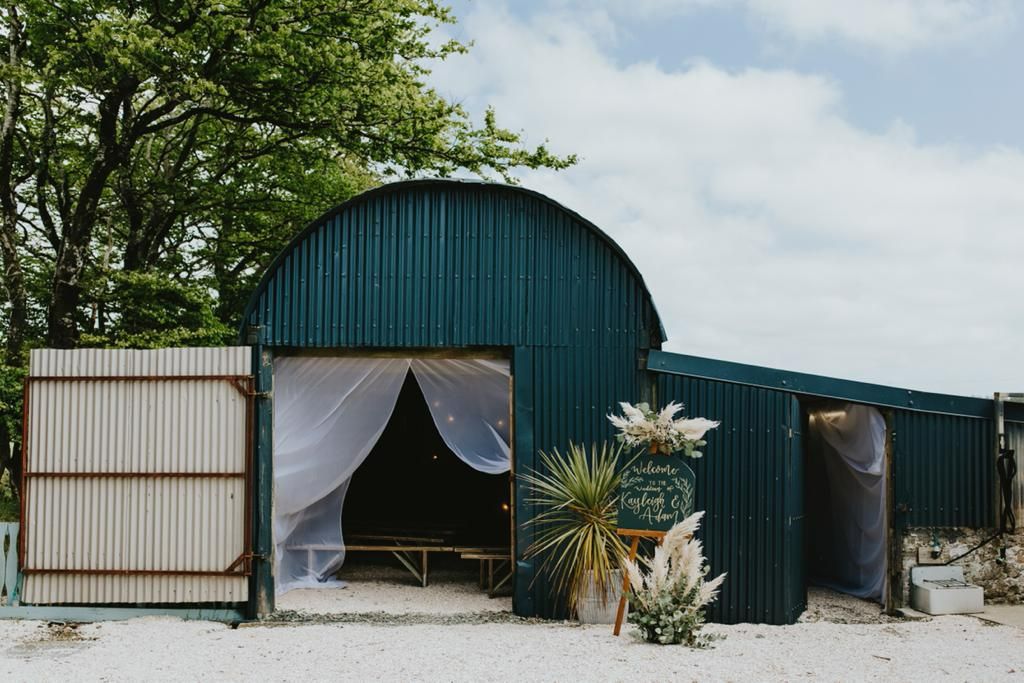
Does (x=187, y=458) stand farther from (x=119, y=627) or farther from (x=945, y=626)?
(x=945, y=626)

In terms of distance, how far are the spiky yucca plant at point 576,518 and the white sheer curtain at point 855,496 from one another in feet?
9.77

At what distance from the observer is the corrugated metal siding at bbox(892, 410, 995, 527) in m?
8.90

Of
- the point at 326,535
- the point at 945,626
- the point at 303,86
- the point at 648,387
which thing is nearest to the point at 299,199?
the point at 303,86

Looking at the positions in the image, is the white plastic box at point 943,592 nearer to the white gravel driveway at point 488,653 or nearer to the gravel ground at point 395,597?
the white gravel driveway at point 488,653

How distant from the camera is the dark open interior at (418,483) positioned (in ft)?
39.3

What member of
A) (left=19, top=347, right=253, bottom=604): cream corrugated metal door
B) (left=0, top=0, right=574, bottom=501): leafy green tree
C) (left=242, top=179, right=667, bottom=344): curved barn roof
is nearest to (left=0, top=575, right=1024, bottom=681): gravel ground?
(left=19, top=347, right=253, bottom=604): cream corrugated metal door

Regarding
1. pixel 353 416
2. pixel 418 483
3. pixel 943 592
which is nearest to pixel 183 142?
pixel 418 483

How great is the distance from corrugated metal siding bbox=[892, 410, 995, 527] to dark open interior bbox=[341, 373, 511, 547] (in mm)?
5000

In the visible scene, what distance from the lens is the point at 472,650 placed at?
692 centimetres

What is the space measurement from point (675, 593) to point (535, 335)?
274 centimetres

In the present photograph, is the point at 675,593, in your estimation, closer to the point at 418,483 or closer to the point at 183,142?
the point at 418,483

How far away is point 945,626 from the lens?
8.16m

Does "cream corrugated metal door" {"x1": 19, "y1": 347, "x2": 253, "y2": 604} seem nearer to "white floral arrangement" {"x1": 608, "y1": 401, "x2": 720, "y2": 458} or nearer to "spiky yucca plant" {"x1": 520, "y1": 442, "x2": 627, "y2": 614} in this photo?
"spiky yucca plant" {"x1": 520, "y1": 442, "x2": 627, "y2": 614}

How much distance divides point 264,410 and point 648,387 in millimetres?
3658
